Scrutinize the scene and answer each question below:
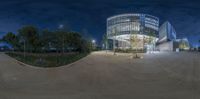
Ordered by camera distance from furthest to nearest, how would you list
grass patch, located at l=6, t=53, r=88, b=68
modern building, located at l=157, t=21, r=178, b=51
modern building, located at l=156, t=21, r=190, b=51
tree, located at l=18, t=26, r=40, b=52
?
modern building, located at l=156, t=21, r=190, b=51 < modern building, located at l=157, t=21, r=178, b=51 < tree, located at l=18, t=26, r=40, b=52 < grass patch, located at l=6, t=53, r=88, b=68

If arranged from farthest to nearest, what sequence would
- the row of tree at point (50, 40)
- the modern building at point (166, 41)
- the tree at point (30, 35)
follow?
the modern building at point (166, 41), the tree at point (30, 35), the row of tree at point (50, 40)

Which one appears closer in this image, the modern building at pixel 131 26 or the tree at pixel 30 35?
the tree at pixel 30 35

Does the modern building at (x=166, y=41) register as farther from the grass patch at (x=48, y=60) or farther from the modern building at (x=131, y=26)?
the grass patch at (x=48, y=60)

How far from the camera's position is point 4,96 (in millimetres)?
6891

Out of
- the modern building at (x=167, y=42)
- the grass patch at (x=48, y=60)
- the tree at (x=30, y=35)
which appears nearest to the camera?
the grass patch at (x=48, y=60)

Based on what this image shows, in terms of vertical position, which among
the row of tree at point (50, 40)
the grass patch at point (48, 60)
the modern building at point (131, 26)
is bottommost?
the grass patch at point (48, 60)

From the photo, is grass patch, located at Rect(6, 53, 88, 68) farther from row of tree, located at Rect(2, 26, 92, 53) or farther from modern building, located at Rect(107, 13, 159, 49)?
modern building, located at Rect(107, 13, 159, 49)

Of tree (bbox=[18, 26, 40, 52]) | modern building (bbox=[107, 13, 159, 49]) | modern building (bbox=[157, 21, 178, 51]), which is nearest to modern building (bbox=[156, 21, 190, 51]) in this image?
modern building (bbox=[157, 21, 178, 51])

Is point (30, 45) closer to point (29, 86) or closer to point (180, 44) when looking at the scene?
point (29, 86)

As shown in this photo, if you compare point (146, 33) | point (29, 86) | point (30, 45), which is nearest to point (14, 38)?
point (30, 45)

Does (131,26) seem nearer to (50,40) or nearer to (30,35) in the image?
(30,35)

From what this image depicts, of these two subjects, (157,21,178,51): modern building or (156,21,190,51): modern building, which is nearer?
(157,21,178,51): modern building

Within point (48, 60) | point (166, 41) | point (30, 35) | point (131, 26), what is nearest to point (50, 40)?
point (30, 35)

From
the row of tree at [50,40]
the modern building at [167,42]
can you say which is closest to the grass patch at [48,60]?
the row of tree at [50,40]
